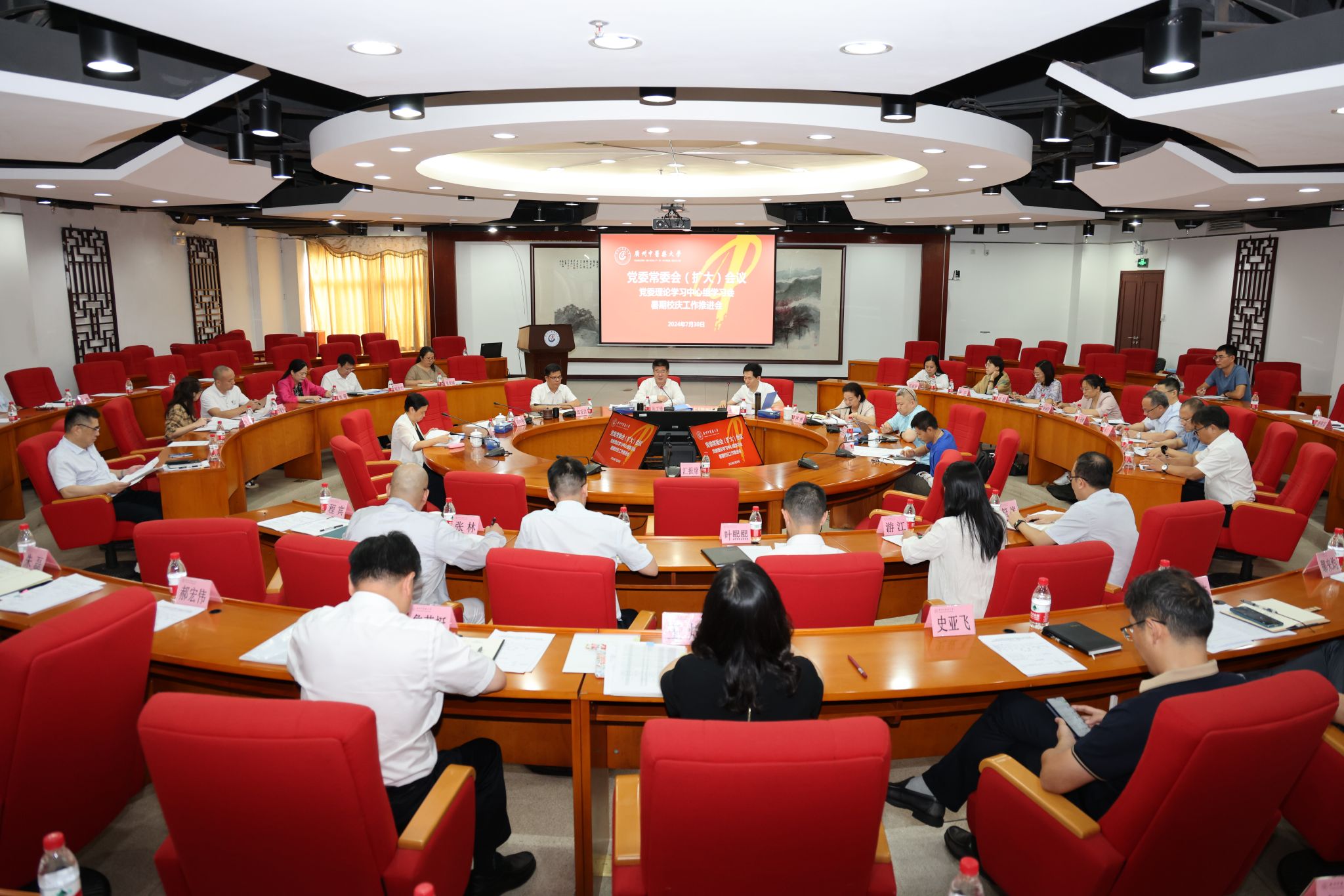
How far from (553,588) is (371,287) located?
15196mm

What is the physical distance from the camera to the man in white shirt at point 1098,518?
3.91 m

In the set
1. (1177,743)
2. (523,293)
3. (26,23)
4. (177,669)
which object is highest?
(26,23)

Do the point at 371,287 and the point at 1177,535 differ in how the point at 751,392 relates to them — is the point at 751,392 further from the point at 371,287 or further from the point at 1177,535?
the point at 371,287

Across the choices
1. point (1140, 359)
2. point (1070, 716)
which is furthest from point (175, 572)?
point (1140, 359)

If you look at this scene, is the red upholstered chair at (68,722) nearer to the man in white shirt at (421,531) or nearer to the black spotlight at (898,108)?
the man in white shirt at (421,531)

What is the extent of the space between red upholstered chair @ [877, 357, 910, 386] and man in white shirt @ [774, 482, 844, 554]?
8259mm

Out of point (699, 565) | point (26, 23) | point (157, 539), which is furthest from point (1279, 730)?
point (26, 23)

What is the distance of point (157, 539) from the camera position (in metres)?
3.45

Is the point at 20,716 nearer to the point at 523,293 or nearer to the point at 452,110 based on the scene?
the point at 452,110

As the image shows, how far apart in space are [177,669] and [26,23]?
3.44 meters

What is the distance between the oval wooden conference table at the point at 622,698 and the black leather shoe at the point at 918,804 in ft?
0.92

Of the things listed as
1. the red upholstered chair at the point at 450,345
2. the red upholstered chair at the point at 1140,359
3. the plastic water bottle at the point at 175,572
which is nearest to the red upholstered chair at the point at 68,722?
the plastic water bottle at the point at 175,572

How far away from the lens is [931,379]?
10.5 meters

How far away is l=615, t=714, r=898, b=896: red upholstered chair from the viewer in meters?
1.69
